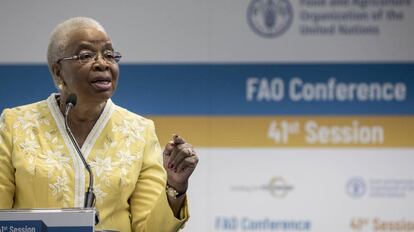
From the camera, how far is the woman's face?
2.74 m

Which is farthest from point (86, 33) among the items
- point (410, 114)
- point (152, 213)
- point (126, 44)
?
point (410, 114)

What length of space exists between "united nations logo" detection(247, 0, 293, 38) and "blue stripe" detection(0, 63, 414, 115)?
0.21 m

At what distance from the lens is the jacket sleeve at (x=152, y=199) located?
262 cm

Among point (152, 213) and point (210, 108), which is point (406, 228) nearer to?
point (210, 108)

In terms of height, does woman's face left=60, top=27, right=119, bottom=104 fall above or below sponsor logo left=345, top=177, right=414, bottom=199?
above

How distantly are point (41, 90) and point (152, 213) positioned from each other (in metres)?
2.99

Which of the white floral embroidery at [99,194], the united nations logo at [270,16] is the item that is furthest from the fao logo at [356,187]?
the white floral embroidery at [99,194]

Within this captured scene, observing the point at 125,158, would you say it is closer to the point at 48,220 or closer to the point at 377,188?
the point at 48,220

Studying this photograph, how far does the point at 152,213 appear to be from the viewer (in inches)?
105

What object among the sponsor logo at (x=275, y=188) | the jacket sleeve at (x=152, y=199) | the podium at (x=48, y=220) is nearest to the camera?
the podium at (x=48, y=220)

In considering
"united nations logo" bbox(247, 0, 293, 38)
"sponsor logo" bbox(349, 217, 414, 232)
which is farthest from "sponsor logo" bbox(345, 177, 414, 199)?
"united nations logo" bbox(247, 0, 293, 38)

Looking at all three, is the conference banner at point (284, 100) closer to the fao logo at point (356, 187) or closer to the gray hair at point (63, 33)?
the fao logo at point (356, 187)

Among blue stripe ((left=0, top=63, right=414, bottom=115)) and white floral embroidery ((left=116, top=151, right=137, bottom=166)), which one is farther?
blue stripe ((left=0, top=63, right=414, bottom=115))

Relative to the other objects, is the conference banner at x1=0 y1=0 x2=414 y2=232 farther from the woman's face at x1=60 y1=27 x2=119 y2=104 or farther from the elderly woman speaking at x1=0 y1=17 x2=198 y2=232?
the woman's face at x1=60 y1=27 x2=119 y2=104
